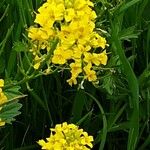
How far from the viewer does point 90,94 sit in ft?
5.52

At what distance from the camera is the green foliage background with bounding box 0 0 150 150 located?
1.62 meters

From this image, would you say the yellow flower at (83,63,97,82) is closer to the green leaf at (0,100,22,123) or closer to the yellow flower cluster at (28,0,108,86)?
the yellow flower cluster at (28,0,108,86)

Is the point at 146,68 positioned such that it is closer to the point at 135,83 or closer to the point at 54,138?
the point at 135,83

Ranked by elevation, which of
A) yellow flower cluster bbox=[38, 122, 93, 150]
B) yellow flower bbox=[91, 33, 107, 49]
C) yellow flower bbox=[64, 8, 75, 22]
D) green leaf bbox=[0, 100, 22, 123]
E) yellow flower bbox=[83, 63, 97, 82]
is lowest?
yellow flower cluster bbox=[38, 122, 93, 150]

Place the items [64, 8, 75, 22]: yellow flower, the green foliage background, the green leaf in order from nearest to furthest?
[64, 8, 75, 22]: yellow flower → the green leaf → the green foliage background

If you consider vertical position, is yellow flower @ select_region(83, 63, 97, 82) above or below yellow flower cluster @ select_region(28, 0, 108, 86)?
below

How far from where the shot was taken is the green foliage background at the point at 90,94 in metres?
1.62

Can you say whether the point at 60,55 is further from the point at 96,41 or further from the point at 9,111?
the point at 9,111

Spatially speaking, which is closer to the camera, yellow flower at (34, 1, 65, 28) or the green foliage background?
yellow flower at (34, 1, 65, 28)

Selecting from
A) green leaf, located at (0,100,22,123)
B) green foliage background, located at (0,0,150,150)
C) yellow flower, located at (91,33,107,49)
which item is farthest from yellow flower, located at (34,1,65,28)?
green foliage background, located at (0,0,150,150)

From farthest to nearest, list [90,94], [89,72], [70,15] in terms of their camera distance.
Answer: [90,94]
[89,72]
[70,15]

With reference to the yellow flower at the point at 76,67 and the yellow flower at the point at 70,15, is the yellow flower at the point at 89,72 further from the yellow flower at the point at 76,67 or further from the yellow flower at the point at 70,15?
the yellow flower at the point at 70,15

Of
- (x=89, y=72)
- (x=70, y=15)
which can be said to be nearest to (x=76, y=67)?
(x=89, y=72)

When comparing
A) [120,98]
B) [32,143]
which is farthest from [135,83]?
[32,143]
